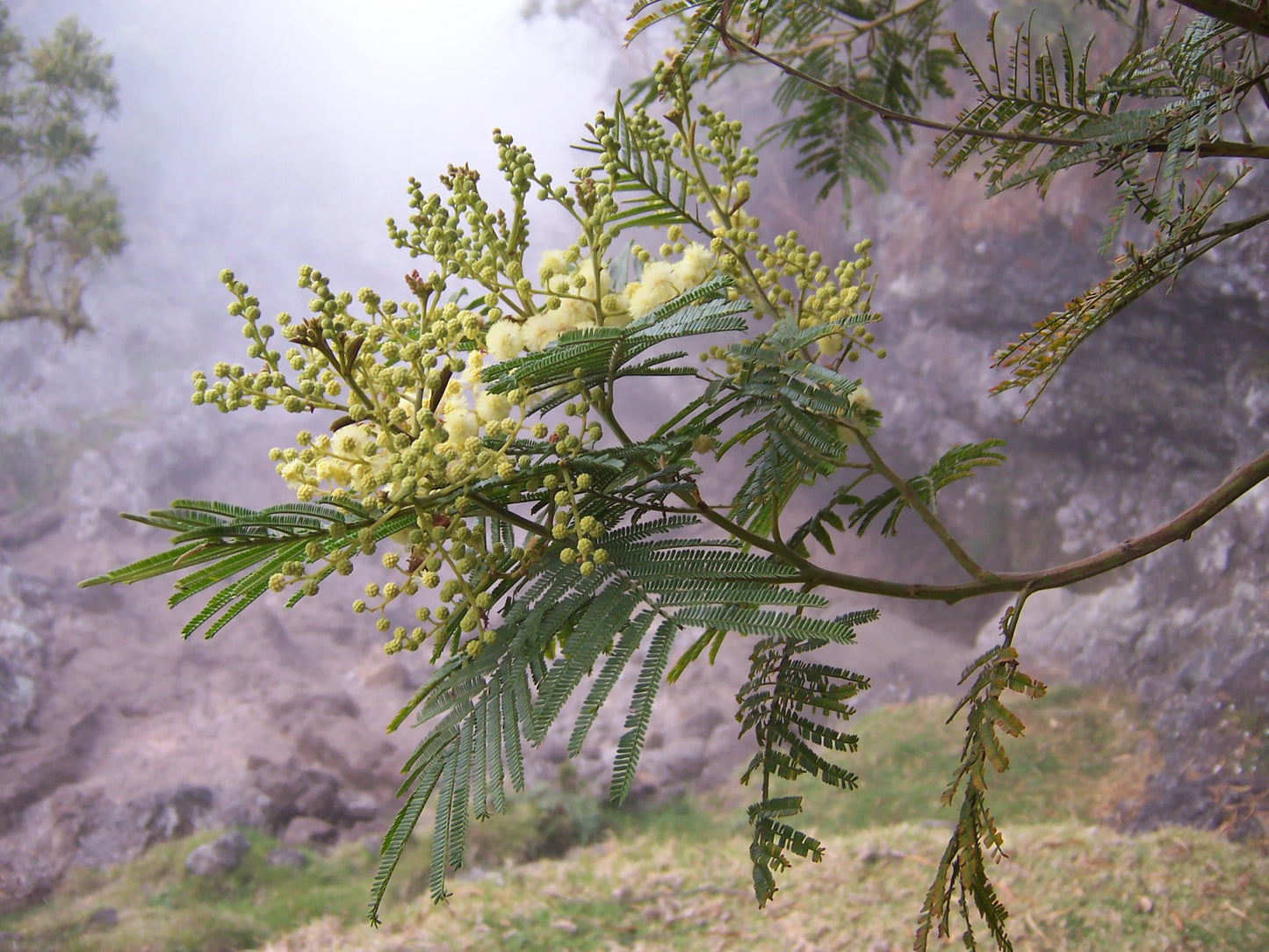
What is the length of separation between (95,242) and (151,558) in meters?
2.72

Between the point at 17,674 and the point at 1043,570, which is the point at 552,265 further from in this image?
the point at 17,674

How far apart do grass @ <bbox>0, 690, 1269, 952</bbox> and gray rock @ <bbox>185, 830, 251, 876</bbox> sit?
0.06ft

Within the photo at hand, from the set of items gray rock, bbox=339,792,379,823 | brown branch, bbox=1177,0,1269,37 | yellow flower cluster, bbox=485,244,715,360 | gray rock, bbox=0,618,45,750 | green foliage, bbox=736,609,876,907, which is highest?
gray rock, bbox=0,618,45,750

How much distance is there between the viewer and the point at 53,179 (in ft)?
8.09

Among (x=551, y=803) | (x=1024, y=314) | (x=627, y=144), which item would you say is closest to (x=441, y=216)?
(x=627, y=144)

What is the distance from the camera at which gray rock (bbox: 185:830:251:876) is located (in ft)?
5.90

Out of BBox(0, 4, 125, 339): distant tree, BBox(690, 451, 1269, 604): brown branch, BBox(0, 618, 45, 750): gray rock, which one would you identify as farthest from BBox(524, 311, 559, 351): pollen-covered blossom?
BBox(0, 4, 125, 339): distant tree

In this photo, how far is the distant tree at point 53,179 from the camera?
7.79ft

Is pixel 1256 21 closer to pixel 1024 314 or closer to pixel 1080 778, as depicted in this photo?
pixel 1080 778

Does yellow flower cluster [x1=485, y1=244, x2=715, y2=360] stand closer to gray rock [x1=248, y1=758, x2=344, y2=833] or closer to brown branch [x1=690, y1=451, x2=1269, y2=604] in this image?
brown branch [x1=690, y1=451, x2=1269, y2=604]

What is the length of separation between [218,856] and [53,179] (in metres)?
1.97

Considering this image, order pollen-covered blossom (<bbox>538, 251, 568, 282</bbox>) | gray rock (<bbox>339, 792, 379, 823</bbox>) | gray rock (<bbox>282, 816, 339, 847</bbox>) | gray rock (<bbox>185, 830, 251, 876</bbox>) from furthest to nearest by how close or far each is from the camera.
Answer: gray rock (<bbox>339, 792, 379, 823</bbox>) < gray rock (<bbox>282, 816, 339, 847</bbox>) < gray rock (<bbox>185, 830, 251, 876</bbox>) < pollen-covered blossom (<bbox>538, 251, 568, 282</bbox>)

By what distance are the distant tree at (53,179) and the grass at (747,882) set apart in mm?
1614

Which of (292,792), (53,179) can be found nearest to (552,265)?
(292,792)
